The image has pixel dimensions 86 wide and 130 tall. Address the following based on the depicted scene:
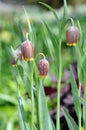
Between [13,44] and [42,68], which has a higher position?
[42,68]

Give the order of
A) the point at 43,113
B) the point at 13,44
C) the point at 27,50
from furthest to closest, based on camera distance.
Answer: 1. the point at 13,44
2. the point at 43,113
3. the point at 27,50

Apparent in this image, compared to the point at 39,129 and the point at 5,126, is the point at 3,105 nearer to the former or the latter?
the point at 5,126

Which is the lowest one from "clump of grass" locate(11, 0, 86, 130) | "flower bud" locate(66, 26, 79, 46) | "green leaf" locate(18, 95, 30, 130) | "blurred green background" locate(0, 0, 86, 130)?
"blurred green background" locate(0, 0, 86, 130)

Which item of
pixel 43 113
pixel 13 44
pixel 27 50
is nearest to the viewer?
pixel 27 50

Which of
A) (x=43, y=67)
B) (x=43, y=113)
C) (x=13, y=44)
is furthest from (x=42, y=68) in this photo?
(x=13, y=44)

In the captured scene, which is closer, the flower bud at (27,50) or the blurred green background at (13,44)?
the flower bud at (27,50)

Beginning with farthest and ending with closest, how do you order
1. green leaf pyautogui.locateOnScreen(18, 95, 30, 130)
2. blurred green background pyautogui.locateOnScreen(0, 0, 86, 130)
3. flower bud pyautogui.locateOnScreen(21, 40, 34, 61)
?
blurred green background pyautogui.locateOnScreen(0, 0, 86, 130)
green leaf pyautogui.locateOnScreen(18, 95, 30, 130)
flower bud pyautogui.locateOnScreen(21, 40, 34, 61)

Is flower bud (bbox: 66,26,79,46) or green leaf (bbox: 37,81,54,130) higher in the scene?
flower bud (bbox: 66,26,79,46)

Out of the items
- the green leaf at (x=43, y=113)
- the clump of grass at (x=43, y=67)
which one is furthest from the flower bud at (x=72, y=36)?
the green leaf at (x=43, y=113)

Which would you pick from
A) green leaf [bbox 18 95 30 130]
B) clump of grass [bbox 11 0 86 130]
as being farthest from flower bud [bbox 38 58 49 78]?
green leaf [bbox 18 95 30 130]

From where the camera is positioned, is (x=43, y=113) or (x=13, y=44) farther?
(x=13, y=44)

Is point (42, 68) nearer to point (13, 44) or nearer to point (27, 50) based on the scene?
point (27, 50)

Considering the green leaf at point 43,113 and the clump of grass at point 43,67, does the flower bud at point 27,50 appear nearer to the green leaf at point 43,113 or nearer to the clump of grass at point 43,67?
the clump of grass at point 43,67

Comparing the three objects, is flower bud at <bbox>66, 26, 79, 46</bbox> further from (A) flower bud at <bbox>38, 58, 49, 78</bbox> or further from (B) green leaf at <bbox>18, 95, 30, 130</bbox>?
(B) green leaf at <bbox>18, 95, 30, 130</bbox>
